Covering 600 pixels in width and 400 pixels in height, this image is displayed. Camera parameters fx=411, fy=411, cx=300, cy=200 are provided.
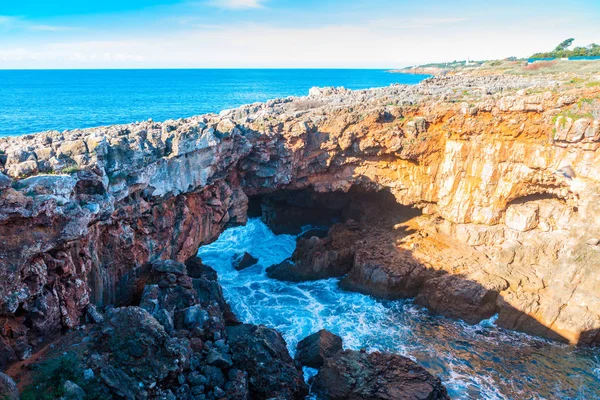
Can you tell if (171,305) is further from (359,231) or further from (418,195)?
(418,195)

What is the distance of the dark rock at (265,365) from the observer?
57.9 ft

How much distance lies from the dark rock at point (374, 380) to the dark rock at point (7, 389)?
11751 millimetres

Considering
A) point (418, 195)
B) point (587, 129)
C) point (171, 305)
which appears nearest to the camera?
point (171, 305)

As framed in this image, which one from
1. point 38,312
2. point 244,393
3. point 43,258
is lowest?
point 244,393

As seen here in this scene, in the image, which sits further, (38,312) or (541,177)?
(541,177)

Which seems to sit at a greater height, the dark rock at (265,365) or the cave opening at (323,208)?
the cave opening at (323,208)

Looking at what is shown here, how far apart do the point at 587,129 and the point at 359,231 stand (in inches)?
640

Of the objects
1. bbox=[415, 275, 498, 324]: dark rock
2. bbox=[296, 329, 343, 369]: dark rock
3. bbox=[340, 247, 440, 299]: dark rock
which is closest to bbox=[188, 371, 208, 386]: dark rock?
bbox=[296, 329, 343, 369]: dark rock

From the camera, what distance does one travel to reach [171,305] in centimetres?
1969

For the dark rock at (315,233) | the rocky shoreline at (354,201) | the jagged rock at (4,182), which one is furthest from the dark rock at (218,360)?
the dark rock at (315,233)

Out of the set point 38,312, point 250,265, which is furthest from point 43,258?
point 250,265

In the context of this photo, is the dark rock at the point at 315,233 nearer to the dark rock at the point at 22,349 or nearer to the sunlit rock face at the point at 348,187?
the sunlit rock face at the point at 348,187

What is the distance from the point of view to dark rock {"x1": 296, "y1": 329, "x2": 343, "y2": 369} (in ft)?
69.3

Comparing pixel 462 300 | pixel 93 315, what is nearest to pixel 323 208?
pixel 462 300
